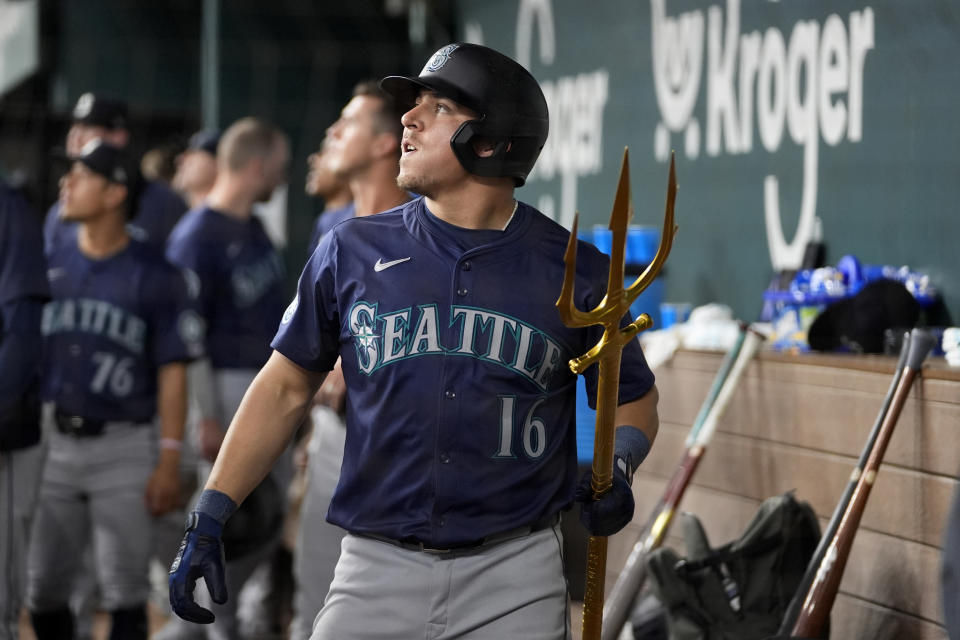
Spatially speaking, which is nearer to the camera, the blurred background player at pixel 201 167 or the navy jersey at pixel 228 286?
the navy jersey at pixel 228 286

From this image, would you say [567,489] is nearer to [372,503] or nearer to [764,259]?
[372,503]

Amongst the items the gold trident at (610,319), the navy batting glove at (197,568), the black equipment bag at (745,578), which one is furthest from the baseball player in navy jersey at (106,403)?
the gold trident at (610,319)

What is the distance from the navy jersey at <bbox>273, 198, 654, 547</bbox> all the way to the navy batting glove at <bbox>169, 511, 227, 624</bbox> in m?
0.24

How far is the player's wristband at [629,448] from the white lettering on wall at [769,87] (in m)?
2.38

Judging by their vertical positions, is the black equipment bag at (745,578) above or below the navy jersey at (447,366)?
below

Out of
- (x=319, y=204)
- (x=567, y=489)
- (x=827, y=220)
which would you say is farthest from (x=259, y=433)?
(x=319, y=204)

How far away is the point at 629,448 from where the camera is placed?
2.59 m

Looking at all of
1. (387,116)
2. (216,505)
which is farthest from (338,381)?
(216,505)

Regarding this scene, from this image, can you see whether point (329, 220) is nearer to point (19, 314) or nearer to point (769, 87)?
point (19, 314)

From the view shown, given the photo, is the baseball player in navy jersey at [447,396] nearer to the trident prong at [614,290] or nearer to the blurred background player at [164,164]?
the trident prong at [614,290]

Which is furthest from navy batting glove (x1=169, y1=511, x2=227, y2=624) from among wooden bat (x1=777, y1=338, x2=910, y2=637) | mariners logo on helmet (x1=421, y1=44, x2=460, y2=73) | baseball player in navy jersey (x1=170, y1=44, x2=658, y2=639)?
wooden bat (x1=777, y1=338, x2=910, y2=637)

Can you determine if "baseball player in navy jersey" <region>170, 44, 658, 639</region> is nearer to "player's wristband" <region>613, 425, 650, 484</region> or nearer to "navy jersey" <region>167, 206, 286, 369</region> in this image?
"player's wristband" <region>613, 425, 650, 484</region>

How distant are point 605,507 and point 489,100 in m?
0.77

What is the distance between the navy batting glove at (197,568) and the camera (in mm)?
2459
